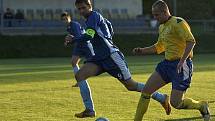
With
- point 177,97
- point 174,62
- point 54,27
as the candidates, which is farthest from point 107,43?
point 54,27

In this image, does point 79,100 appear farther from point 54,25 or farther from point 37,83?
point 54,25

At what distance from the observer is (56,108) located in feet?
39.6

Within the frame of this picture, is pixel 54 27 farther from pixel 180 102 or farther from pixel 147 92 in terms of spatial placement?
pixel 180 102

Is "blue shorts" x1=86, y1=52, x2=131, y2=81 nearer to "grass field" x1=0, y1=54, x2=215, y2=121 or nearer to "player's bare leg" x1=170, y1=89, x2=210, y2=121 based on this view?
"grass field" x1=0, y1=54, x2=215, y2=121

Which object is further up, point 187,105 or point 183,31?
point 183,31

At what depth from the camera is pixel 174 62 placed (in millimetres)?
9203

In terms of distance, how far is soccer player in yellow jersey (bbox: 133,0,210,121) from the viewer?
29.5ft

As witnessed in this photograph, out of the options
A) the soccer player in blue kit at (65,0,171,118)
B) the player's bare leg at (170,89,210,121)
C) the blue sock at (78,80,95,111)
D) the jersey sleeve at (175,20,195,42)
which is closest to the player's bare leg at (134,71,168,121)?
the player's bare leg at (170,89,210,121)

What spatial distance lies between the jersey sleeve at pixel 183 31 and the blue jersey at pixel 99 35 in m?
1.62

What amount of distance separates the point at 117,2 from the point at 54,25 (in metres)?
11.6

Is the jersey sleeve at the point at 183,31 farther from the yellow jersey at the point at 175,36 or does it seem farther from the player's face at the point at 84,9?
the player's face at the point at 84,9

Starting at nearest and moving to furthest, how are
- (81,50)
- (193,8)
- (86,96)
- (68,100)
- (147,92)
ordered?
(147,92), (86,96), (68,100), (81,50), (193,8)

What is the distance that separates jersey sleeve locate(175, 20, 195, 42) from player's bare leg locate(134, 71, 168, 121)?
2.55 feet

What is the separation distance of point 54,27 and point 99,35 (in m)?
36.4
